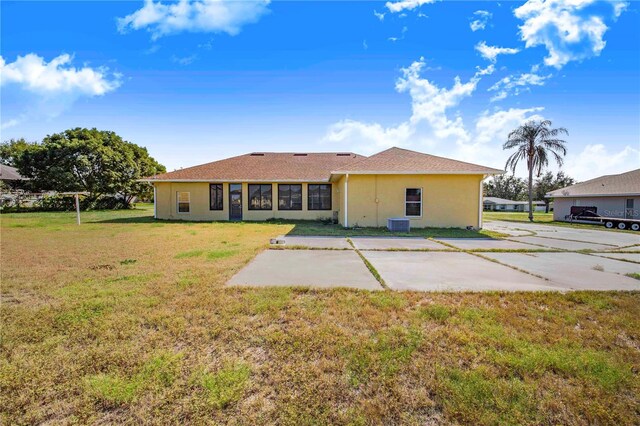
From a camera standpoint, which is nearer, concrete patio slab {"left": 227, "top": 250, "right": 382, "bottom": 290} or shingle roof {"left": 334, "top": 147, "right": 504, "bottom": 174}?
concrete patio slab {"left": 227, "top": 250, "right": 382, "bottom": 290}

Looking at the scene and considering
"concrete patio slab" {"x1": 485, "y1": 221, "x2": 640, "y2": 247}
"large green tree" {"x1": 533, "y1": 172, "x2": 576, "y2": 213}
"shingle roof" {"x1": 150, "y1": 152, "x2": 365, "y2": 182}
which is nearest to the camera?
"concrete patio slab" {"x1": 485, "y1": 221, "x2": 640, "y2": 247}

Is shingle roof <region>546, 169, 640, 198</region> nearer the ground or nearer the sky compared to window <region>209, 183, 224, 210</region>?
nearer the sky

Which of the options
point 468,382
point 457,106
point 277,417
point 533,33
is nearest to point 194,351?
point 277,417

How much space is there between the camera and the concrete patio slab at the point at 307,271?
447 centimetres

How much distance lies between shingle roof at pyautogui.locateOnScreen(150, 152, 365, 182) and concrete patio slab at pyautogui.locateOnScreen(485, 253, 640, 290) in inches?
378

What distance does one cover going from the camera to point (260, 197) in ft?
54.9

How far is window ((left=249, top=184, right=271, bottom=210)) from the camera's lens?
54.7 ft

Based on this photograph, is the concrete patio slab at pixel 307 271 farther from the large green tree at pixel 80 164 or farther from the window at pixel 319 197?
the large green tree at pixel 80 164

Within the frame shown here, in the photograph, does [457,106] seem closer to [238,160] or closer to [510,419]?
[238,160]

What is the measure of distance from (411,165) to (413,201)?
173 centimetres

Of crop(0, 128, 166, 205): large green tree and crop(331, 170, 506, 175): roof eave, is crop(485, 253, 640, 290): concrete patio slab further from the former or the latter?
crop(0, 128, 166, 205): large green tree

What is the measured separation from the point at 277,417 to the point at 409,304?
2.33 m

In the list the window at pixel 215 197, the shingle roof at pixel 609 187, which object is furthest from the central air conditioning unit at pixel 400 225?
the shingle roof at pixel 609 187

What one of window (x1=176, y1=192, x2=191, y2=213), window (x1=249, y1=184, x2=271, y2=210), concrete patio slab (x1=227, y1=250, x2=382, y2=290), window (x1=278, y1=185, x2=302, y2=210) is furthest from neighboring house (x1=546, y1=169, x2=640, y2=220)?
window (x1=176, y1=192, x2=191, y2=213)
